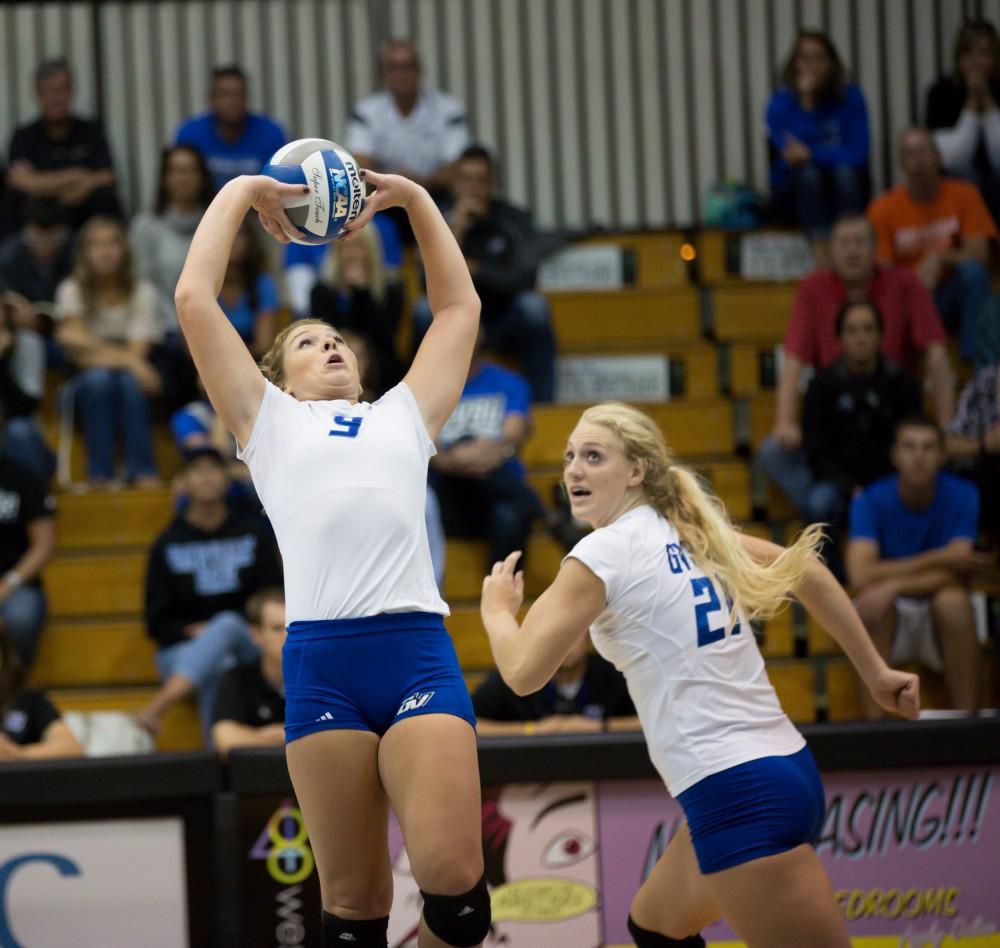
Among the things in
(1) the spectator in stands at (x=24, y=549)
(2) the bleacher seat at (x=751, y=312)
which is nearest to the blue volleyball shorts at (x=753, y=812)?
(1) the spectator in stands at (x=24, y=549)

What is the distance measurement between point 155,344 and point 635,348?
2.99m

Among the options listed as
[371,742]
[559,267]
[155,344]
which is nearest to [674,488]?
[371,742]

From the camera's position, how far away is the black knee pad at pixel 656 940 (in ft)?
13.8

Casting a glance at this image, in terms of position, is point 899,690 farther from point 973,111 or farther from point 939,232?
point 973,111

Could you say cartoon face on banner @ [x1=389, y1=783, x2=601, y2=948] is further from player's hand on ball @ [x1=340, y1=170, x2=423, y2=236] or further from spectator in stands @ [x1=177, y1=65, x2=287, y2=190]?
spectator in stands @ [x1=177, y1=65, x2=287, y2=190]

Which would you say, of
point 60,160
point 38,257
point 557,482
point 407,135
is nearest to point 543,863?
point 557,482

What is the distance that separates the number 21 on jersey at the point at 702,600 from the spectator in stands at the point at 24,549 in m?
4.46

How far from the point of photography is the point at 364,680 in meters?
3.60

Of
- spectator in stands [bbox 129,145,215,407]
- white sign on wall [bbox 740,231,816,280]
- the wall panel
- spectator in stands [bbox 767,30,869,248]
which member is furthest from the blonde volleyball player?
the wall panel

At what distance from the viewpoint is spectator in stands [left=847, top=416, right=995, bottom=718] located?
23.3ft

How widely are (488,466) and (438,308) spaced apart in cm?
363

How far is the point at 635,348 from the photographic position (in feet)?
32.1

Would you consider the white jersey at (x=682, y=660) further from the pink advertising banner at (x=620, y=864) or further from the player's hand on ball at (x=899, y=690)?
the pink advertising banner at (x=620, y=864)

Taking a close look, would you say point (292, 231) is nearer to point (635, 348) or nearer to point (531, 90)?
point (635, 348)
